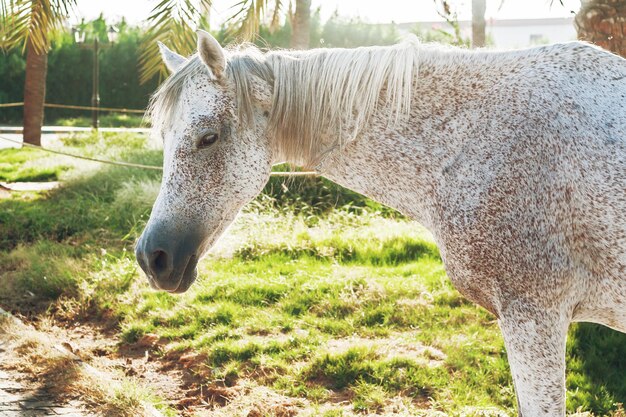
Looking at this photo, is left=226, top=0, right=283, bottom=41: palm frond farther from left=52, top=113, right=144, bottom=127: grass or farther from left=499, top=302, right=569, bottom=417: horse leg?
left=52, top=113, right=144, bottom=127: grass

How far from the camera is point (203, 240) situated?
2682 millimetres

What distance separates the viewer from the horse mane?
2695mm

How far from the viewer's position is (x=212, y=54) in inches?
102

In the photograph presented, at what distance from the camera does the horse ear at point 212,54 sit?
8.32 ft

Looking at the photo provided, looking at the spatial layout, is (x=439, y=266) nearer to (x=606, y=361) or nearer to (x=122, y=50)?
(x=606, y=361)

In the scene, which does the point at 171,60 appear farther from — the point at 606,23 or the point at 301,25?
the point at 301,25

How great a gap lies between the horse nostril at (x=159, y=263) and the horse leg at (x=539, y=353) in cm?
120

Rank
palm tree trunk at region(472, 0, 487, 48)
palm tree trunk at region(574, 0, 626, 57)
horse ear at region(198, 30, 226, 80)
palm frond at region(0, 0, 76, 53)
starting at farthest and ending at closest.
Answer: palm tree trunk at region(472, 0, 487, 48) → palm frond at region(0, 0, 76, 53) → palm tree trunk at region(574, 0, 626, 57) → horse ear at region(198, 30, 226, 80)

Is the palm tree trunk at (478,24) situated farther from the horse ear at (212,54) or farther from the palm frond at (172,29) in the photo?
the horse ear at (212,54)

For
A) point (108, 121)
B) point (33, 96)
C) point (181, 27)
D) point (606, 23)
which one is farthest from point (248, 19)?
point (108, 121)

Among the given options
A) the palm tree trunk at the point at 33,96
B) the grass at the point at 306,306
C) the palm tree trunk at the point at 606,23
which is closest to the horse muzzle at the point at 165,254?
the grass at the point at 306,306

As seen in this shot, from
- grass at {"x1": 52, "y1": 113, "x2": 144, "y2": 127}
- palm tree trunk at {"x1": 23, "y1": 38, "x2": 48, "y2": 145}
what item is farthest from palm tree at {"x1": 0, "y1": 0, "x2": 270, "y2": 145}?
grass at {"x1": 52, "y1": 113, "x2": 144, "y2": 127}

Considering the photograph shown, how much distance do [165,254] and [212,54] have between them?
2.43 ft

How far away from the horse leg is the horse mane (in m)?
0.86
